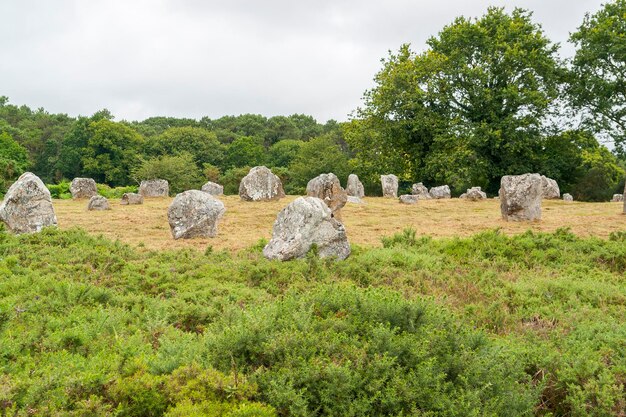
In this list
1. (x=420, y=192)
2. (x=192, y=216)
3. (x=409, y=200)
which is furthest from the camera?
(x=420, y=192)

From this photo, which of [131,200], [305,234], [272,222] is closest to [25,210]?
[272,222]

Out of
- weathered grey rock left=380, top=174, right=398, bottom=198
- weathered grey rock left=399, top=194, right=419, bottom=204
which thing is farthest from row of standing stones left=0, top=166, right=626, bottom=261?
weathered grey rock left=380, top=174, right=398, bottom=198

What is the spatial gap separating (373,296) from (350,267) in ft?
15.8

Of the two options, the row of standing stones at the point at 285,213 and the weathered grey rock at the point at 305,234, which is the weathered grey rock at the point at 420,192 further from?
the weathered grey rock at the point at 305,234

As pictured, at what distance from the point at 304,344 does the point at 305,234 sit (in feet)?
22.4

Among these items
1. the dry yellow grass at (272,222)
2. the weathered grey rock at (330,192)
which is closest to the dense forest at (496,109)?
the dry yellow grass at (272,222)

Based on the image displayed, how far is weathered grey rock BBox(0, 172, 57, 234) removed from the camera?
13000 mm

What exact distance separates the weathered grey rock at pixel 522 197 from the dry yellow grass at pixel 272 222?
49 centimetres

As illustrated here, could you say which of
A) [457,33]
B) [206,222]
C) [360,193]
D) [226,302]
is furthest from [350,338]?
[457,33]

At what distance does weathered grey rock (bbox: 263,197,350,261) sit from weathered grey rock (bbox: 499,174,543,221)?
888cm

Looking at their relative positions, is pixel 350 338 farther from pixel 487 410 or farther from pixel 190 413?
pixel 190 413

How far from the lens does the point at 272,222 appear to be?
1762 cm

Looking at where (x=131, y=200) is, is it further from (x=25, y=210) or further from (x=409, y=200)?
(x=409, y=200)

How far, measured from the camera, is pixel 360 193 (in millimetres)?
31078
